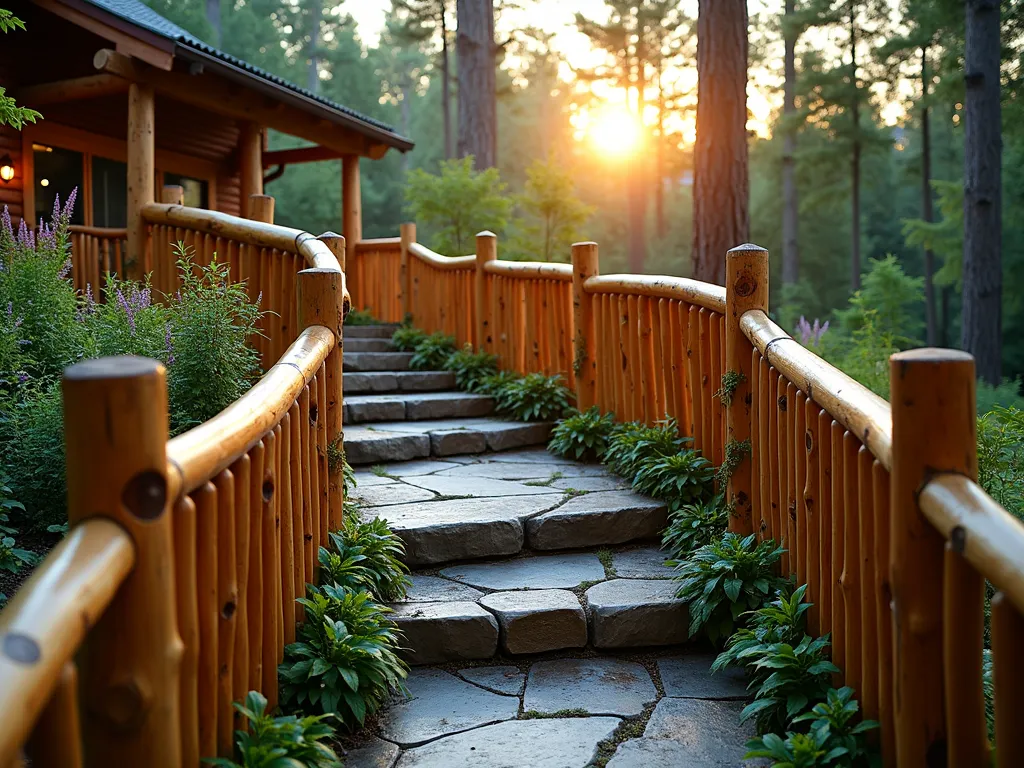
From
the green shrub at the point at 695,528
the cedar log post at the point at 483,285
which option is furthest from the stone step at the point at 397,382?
the green shrub at the point at 695,528

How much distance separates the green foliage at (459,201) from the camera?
1375 cm

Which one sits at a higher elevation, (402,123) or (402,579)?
(402,123)

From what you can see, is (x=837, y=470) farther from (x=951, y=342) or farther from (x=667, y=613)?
(x=951, y=342)

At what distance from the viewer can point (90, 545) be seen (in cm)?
166

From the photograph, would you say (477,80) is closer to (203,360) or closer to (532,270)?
(532,270)

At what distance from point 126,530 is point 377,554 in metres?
2.31

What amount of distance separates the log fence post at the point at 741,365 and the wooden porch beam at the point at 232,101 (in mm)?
6427

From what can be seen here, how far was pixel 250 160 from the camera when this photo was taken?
11859 millimetres

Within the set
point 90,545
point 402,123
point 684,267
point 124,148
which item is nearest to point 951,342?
point 684,267

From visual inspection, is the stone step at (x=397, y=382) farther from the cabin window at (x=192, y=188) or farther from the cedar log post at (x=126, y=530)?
the cabin window at (x=192, y=188)

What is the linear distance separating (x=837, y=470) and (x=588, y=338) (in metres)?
3.66

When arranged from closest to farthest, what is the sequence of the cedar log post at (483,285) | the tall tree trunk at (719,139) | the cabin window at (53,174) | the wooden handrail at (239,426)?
the wooden handrail at (239,426) < the cedar log post at (483,285) < the tall tree trunk at (719,139) < the cabin window at (53,174)

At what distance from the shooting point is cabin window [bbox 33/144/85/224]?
10.3 m

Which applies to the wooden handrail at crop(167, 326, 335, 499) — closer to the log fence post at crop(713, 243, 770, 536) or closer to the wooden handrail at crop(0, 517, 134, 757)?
the wooden handrail at crop(0, 517, 134, 757)
